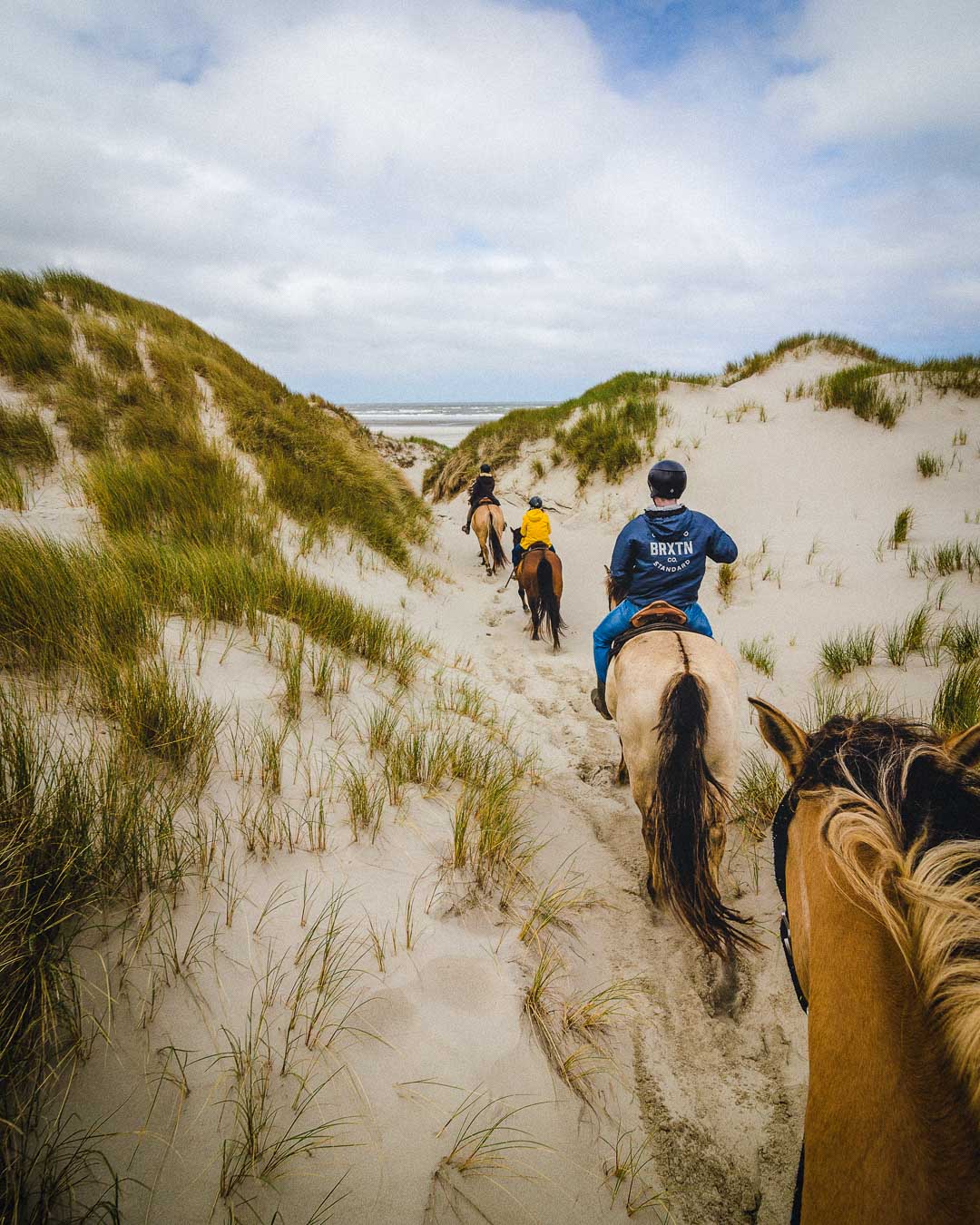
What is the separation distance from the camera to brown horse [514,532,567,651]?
238 inches

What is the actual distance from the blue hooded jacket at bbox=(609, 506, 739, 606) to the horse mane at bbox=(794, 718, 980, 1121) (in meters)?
1.92

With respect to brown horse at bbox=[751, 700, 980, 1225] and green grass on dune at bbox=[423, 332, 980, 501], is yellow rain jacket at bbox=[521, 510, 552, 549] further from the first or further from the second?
brown horse at bbox=[751, 700, 980, 1225]

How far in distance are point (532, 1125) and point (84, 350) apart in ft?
34.7

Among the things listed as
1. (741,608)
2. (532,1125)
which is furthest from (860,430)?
(532,1125)

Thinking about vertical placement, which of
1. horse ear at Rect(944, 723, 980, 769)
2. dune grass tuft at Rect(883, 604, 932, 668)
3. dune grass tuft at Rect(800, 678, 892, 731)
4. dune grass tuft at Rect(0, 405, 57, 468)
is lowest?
dune grass tuft at Rect(800, 678, 892, 731)

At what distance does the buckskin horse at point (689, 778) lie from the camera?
2.04 m

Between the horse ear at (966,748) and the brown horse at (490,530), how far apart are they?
26.1ft

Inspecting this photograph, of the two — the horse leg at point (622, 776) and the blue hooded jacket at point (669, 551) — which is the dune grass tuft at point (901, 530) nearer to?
the blue hooded jacket at point (669, 551)

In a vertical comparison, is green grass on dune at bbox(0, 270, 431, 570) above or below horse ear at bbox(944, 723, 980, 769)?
above

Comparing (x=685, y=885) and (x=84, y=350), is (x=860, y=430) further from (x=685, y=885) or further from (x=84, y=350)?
(x=84, y=350)

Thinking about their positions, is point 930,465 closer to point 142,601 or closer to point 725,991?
point 725,991

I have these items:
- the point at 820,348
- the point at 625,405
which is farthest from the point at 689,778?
the point at 820,348

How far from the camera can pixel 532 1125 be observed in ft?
4.40

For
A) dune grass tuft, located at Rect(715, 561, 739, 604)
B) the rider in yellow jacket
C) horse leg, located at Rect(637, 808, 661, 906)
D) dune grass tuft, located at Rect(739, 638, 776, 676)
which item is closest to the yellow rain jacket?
the rider in yellow jacket
